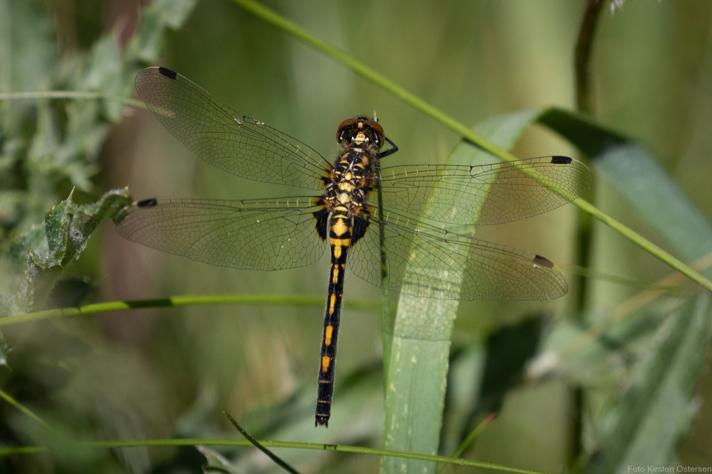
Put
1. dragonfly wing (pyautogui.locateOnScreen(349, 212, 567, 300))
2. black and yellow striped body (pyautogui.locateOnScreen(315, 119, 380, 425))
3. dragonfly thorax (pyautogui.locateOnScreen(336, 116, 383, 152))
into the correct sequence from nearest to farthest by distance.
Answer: dragonfly wing (pyautogui.locateOnScreen(349, 212, 567, 300)) → black and yellow striped body (pyautogui.locateOnScreen(315, 119, 380, 425)) → dragonfly thorax (pyautogui.locateOnScreen(336, 116, 383, 152))

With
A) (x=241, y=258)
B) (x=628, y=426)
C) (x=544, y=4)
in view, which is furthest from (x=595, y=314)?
(x=544, y=4)

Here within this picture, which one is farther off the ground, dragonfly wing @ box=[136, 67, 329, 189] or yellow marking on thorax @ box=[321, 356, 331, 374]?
dragonfly wing @ box=[136, 67, 329, 189]

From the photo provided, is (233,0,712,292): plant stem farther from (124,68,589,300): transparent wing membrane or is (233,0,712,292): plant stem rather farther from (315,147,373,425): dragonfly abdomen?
(315,147,373,425): dragonfly abdomen

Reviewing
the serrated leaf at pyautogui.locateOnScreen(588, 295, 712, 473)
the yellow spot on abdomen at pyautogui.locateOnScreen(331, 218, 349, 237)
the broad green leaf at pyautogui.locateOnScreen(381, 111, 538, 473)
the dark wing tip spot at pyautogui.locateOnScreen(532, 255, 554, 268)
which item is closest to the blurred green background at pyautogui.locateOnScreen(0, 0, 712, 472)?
the serrated leaf at pyautogui.locateOnScreen(588, 295, 712, 473)

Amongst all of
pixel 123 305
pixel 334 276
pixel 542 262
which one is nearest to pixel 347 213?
pixel 334 276

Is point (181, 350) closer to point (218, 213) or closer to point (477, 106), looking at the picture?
point (218, 213)
